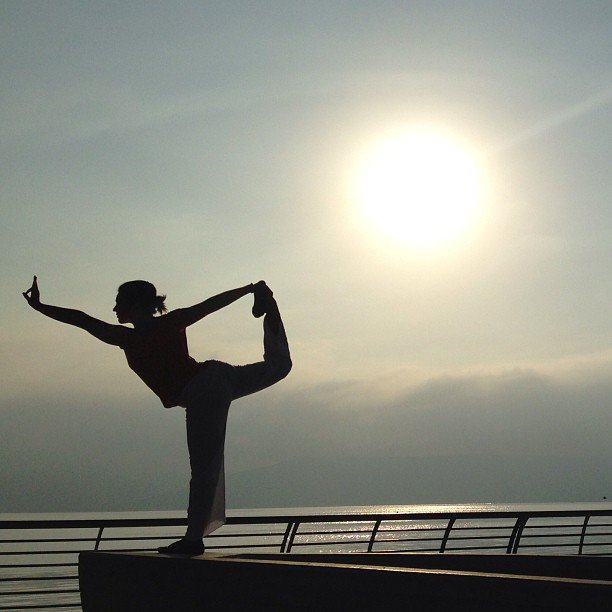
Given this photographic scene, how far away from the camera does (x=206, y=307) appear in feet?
14.8

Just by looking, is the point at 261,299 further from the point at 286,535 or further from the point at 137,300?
the point at 286,535

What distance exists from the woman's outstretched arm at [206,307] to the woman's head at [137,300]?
10.7 inches

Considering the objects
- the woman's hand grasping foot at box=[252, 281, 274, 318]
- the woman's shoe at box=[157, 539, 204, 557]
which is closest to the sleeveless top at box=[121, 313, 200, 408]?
the woman's hand grasping foot at box=[252, 281, 274, 318]

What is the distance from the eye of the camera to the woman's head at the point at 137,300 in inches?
188

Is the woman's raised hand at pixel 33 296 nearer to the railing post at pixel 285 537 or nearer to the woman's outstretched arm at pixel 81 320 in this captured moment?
the woman's outstretched arm at pixel 81 320

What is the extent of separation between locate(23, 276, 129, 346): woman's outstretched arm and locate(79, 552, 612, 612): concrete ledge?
115cm

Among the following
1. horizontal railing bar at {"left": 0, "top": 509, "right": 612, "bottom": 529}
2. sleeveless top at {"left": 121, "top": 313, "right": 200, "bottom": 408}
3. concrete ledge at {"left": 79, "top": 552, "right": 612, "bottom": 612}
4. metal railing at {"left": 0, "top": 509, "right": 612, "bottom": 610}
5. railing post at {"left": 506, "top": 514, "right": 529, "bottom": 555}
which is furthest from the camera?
railing post at {"left": 506, "top": 514, "right": 529, "bottom": 555}

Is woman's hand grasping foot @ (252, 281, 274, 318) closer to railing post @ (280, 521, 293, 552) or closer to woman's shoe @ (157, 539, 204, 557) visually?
woman's shoe @ (157, 539, 204, 557)

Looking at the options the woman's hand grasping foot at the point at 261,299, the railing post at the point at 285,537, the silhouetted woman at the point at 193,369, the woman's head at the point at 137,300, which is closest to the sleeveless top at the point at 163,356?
the silhouetted woman at the point at 193,369

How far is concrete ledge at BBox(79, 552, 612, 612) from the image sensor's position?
257 centimetres

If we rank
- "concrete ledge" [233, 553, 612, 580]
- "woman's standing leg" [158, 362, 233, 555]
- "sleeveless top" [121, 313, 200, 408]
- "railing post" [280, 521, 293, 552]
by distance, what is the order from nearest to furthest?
"concrete ledge" [233, 553, 612, 580] → "woman's standing leg" [158, 362, 233, 555] → "sleeveless top" [121, 313, 200, 408] → "railing post" [280, 521, 293, 552]

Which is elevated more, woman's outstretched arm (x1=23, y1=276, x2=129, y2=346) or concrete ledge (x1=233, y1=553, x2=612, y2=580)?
woman's outstretched arm (x1=23, y1=276, x2=129, y2=346)

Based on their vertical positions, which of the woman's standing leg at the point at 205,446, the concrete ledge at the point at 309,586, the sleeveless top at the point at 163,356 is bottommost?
the concrete ledge at the point at 309,586

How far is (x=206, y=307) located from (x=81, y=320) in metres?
0.69
